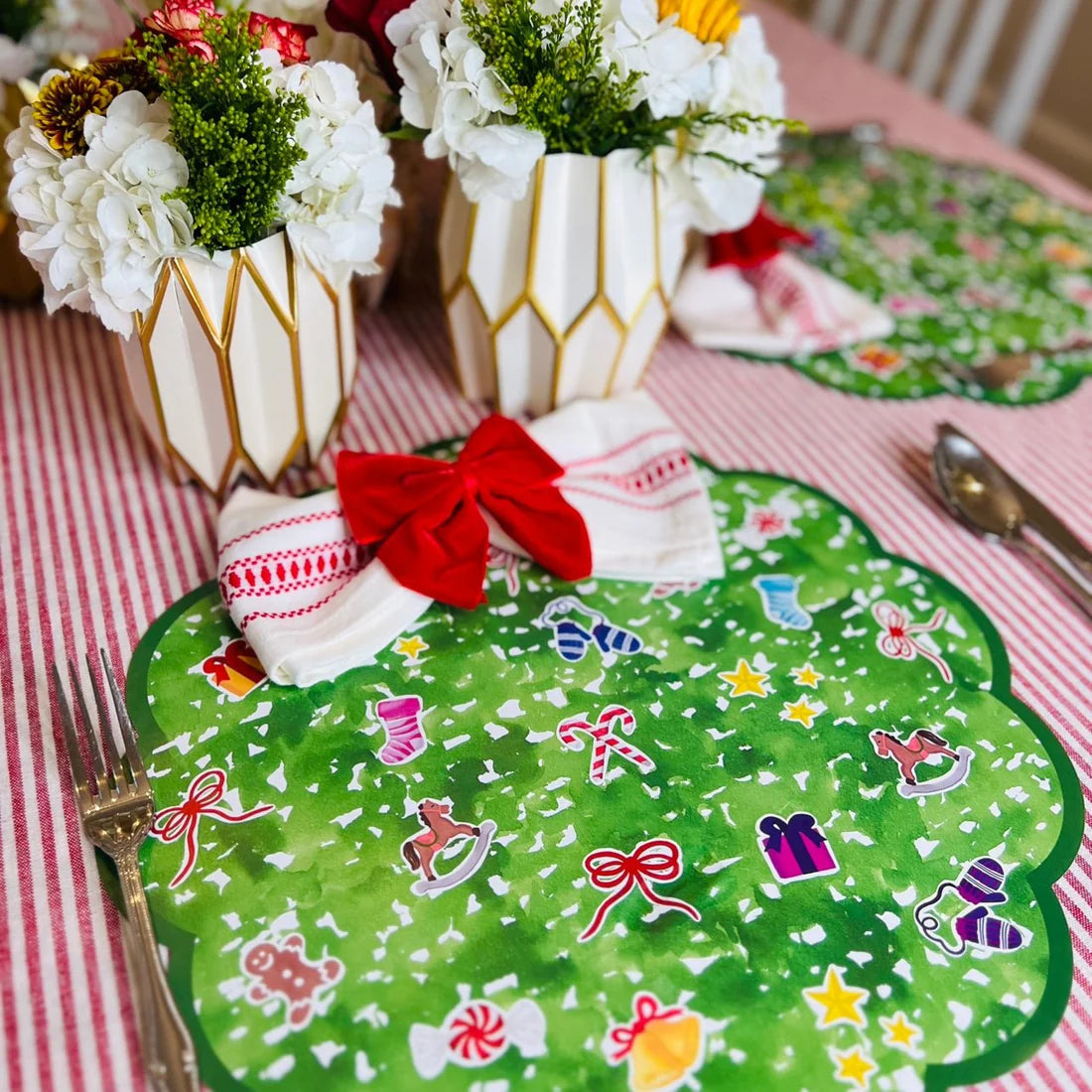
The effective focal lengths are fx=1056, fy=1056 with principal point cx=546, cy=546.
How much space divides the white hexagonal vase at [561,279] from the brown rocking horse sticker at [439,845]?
40cm

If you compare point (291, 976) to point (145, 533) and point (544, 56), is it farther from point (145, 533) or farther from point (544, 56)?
point (544, 56)

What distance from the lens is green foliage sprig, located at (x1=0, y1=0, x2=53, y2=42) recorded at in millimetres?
882

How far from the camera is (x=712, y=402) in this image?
97cm

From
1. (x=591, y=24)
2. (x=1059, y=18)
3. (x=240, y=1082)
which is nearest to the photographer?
(x=240, y=1082)

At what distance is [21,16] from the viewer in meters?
0.89

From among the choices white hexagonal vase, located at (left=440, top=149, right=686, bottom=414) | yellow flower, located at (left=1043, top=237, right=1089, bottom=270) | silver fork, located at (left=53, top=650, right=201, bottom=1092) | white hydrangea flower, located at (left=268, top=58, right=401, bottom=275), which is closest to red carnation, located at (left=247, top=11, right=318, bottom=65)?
white hydrangea flower, located at (left=268, top=58, right=401, bottom=275)

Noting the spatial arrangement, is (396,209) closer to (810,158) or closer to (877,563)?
(877,563)

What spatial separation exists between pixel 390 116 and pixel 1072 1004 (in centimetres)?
74

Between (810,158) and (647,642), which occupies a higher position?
(810,158)

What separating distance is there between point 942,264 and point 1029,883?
0.79m

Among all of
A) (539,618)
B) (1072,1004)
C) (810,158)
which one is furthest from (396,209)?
(1072,1004)

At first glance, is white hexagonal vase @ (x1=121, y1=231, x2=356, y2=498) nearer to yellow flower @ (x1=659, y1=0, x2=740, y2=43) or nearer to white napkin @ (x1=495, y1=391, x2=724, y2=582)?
white napkin @ (x1=495, y1=391, x2=724, y2=582)

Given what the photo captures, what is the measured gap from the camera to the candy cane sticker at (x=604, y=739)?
651 mm

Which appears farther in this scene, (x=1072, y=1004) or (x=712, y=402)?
(x=712, y=402)
